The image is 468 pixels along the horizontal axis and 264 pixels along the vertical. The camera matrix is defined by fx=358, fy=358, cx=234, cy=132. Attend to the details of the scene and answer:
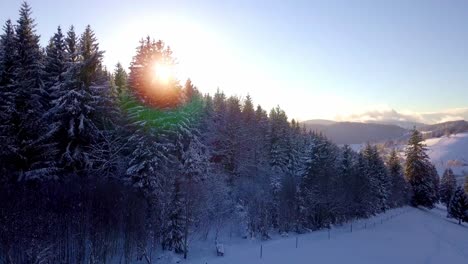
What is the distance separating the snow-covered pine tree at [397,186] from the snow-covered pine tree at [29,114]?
7162 centimetres

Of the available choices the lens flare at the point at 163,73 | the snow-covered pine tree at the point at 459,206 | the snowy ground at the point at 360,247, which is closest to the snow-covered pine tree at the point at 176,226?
the snowy ground at the point at 360,247

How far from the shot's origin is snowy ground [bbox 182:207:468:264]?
30984 mm

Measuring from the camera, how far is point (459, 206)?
236ft

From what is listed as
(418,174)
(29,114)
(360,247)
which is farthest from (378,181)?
(29,114)

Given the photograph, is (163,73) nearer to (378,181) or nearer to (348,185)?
(348,185)

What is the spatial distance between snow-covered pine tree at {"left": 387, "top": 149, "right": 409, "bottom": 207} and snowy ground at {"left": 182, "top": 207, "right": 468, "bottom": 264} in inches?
843

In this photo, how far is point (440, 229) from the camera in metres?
57.6

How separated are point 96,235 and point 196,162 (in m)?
11.4

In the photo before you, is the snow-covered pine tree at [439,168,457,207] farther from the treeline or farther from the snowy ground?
the treeline

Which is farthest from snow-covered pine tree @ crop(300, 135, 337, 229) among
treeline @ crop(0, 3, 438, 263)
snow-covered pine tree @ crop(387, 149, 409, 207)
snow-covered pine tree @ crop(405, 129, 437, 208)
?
snow-covered pine tree @ crop(405, 129, 437, 208)

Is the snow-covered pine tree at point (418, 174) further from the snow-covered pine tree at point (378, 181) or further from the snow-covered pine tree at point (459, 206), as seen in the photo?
the snow-covered pine tree at point (378, 181)

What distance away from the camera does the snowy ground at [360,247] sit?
3098 centimetres

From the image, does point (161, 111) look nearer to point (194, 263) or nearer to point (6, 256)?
point (194, 263)

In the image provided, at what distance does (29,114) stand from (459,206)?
77863 mm
